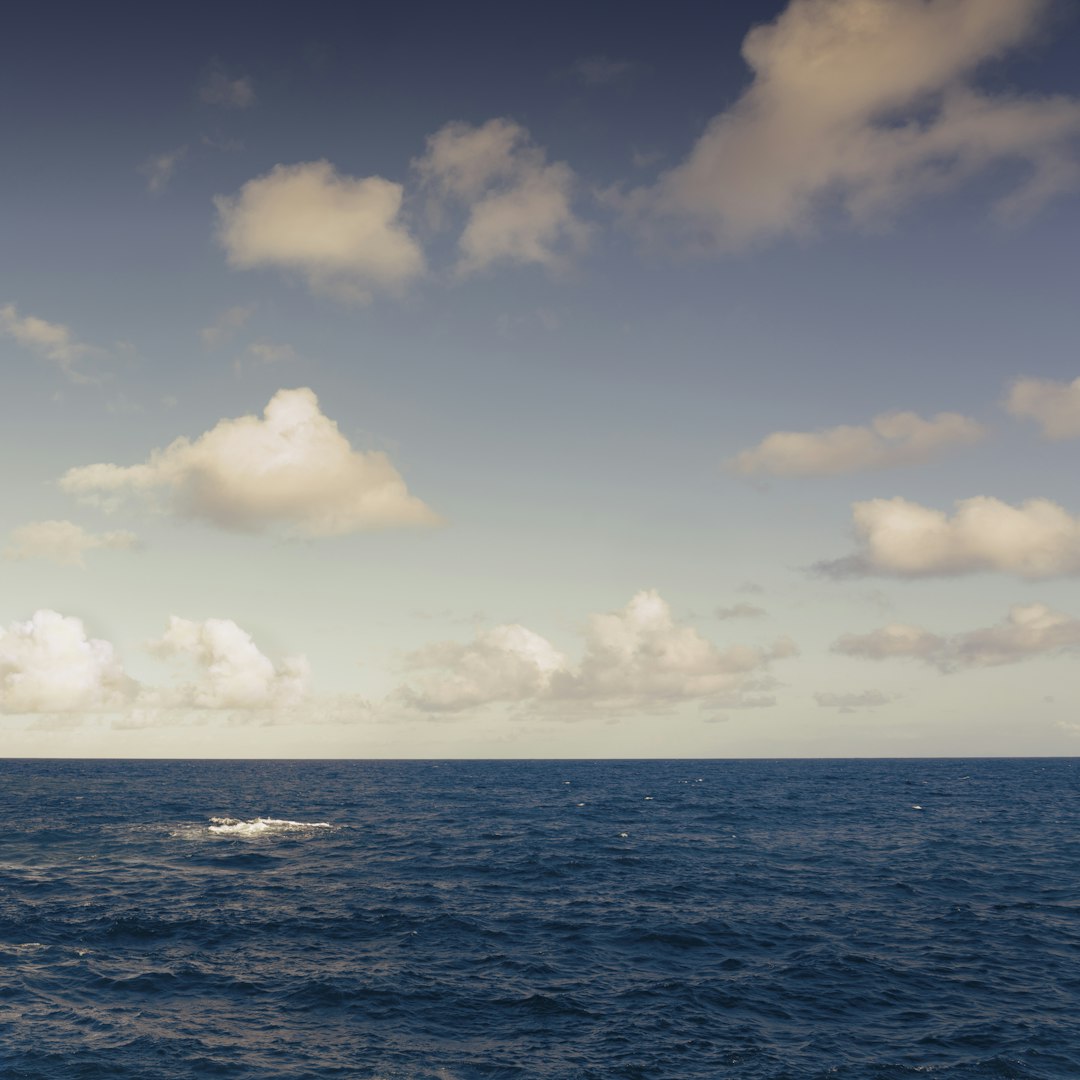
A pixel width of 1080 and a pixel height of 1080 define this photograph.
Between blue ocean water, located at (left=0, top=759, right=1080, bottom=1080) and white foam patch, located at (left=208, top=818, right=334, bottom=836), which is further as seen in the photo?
white foam patch, located at (left=208, top=818, right=334, bottom=836)

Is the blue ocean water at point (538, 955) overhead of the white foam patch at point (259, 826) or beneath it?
overhead

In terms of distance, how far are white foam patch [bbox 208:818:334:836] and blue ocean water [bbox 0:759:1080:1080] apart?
3168mm

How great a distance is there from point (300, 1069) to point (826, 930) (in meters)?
34.6

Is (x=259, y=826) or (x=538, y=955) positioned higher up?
(x=538, y=955)

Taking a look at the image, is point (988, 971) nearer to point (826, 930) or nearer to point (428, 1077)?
point (826, 930)

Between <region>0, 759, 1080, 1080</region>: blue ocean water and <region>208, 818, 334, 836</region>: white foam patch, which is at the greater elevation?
<region>0, 759, 1080, 1080</region>: blue ocean water

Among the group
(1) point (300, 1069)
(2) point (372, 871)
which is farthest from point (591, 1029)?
(2) point (372, 871)

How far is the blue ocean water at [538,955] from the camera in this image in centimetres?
3269

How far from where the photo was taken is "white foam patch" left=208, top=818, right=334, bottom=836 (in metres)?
93.9

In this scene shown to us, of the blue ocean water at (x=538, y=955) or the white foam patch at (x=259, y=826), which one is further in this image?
the white foam patch at (x=259, y=826)

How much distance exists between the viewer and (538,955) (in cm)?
4562

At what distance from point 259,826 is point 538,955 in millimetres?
65073

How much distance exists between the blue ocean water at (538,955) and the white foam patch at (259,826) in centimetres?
317

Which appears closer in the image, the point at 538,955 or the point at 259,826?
the point at 538,955
